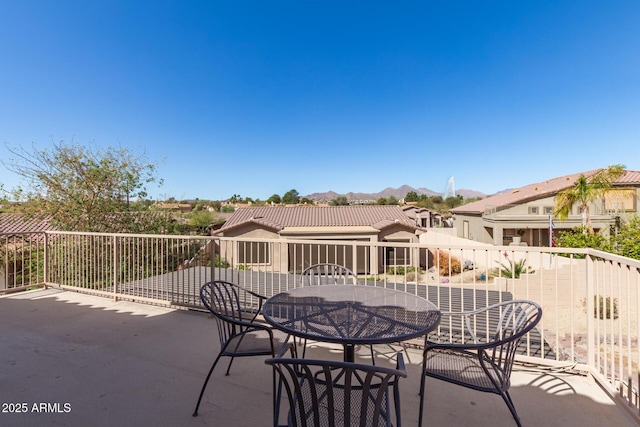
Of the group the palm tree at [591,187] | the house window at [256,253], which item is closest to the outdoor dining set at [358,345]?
the house window at [256,253]

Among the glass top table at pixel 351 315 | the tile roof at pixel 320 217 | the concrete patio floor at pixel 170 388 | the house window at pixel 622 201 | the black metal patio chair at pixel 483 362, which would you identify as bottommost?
the concrete patio floor at pixel 170 388

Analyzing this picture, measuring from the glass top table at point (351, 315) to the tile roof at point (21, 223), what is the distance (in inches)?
401

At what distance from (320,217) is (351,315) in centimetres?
1747

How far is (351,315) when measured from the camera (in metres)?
1.82

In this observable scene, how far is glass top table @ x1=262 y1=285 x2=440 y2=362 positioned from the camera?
1513 millimetres

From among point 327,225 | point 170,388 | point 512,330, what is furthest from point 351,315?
point 327,225

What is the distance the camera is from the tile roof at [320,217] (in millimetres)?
17500

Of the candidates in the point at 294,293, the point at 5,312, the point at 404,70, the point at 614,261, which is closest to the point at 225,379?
the point at 294,293

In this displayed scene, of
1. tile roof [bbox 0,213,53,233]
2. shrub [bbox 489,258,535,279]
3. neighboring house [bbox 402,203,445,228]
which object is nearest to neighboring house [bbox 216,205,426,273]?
shrub [bbox 489,258,535,279]

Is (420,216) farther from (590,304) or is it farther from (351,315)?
(351,315)

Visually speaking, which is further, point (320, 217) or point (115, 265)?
point (320, 217)

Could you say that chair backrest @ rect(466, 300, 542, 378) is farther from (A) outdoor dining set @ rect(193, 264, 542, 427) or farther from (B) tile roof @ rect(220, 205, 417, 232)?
(B) tile roof @ rect(220, 205, 417, 232)

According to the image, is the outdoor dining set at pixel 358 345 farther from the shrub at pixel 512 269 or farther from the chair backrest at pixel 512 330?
the shrub at pixel 512 269

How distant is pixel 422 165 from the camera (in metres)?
37.9
